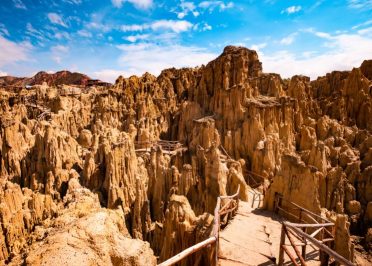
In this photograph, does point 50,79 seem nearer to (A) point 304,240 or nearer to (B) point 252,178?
(B) point 252,178

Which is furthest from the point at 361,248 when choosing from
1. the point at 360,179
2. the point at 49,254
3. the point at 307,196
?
the point at 49,254

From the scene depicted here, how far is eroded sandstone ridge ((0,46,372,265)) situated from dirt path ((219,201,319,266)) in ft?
2.47

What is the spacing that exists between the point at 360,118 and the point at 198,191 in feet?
94.1

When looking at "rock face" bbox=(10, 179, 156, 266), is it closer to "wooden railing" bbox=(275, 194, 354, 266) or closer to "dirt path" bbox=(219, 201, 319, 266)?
"wooden railing" bbox=(275, 194, 354, 266)

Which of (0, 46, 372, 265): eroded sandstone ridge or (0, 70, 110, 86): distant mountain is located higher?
(0, 70, 110, 86): distant mountain

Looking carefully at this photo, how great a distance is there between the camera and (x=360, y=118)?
33.3 m

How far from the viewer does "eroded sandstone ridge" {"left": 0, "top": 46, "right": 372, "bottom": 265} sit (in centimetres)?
440

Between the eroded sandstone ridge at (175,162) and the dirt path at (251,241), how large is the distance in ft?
2.47

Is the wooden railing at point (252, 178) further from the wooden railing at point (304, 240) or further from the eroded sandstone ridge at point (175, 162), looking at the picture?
the wooden railing at point (304, 240)

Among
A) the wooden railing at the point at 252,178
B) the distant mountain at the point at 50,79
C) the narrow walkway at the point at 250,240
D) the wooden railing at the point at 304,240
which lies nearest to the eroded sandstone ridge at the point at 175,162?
the wooden railing at the point at 252,178

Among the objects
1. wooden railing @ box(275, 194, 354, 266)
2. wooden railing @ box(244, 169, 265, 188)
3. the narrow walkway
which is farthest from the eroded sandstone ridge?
wooden railing @ box(275, 194, 354, 266)

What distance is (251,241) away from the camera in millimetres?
6801

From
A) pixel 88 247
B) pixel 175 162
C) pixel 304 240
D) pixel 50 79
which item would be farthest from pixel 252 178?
pixel 50 79

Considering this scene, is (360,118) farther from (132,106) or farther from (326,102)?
(132,106)
